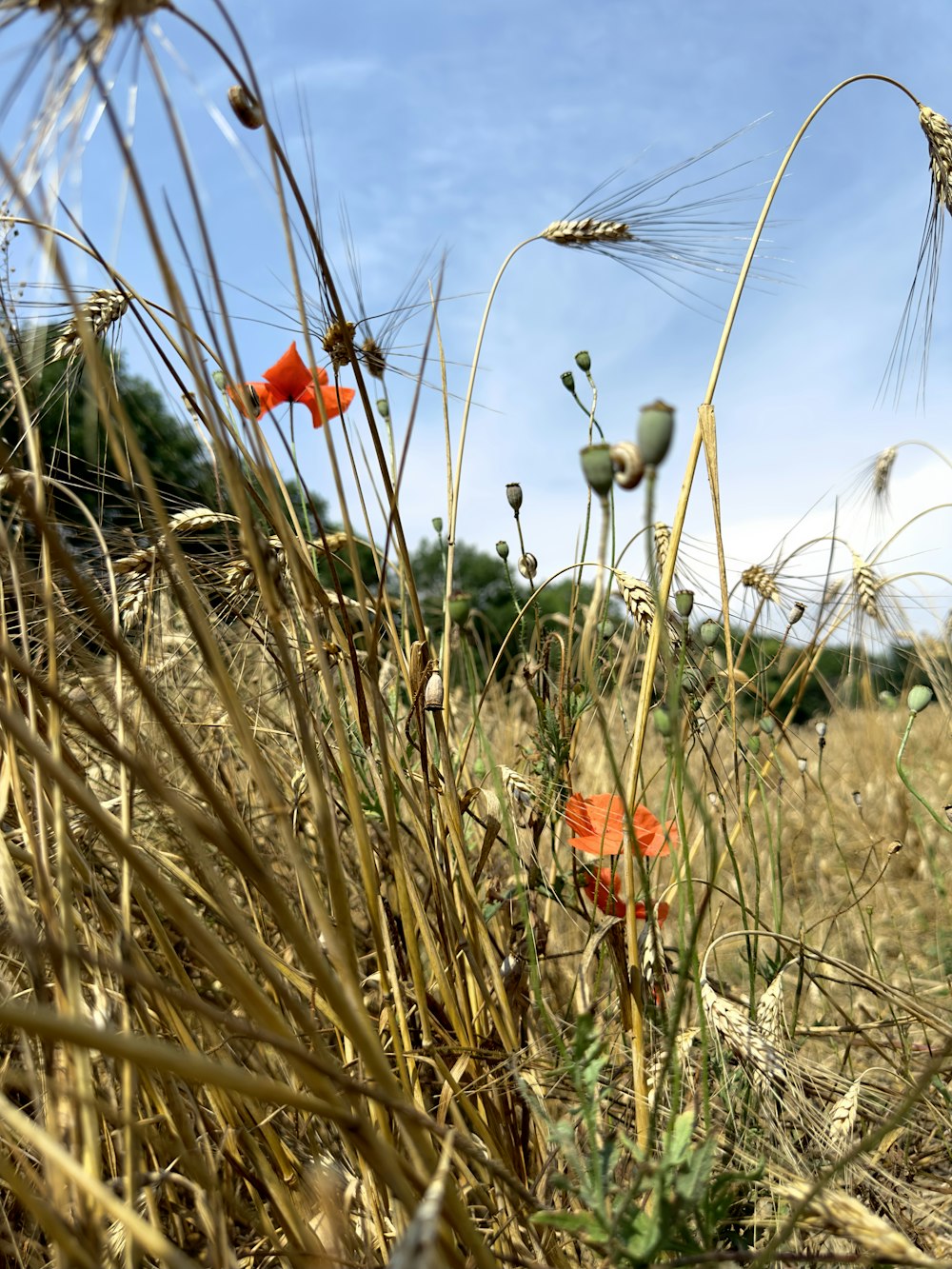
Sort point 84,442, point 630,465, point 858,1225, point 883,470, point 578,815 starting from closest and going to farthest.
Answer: point 630,465
point 858,1225
point 84,442
point 578,815
point 883,470

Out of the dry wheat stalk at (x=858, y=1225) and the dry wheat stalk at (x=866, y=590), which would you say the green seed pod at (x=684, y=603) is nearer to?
the dry wheat stalk at (x=858, y=1225)

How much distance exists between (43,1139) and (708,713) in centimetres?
85

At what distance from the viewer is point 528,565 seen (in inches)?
46.1

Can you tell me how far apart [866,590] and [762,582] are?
17cm

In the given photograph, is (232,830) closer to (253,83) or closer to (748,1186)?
(253,83)

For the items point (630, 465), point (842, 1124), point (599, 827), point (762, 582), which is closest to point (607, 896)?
point (599, 827)

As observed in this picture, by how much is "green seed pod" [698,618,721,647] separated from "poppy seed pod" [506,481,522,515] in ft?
1.00

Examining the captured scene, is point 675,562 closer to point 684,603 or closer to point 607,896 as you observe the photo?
point 684,603

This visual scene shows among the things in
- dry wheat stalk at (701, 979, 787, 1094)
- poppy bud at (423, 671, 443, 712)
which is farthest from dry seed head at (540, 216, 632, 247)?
dry wheat stalk at (701, 979, 787, 1094)

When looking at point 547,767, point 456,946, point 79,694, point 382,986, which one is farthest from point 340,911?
point 79,694

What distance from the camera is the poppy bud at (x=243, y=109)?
29.2 inches

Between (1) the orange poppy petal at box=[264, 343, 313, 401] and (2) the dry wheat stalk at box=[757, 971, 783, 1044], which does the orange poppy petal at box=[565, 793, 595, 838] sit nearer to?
(2) the dry wheat stalk at box=[757, 971, 783, 1044]

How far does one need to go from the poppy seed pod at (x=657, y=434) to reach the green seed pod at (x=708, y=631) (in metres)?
0.66

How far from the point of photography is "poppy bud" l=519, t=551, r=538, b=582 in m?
1.17
